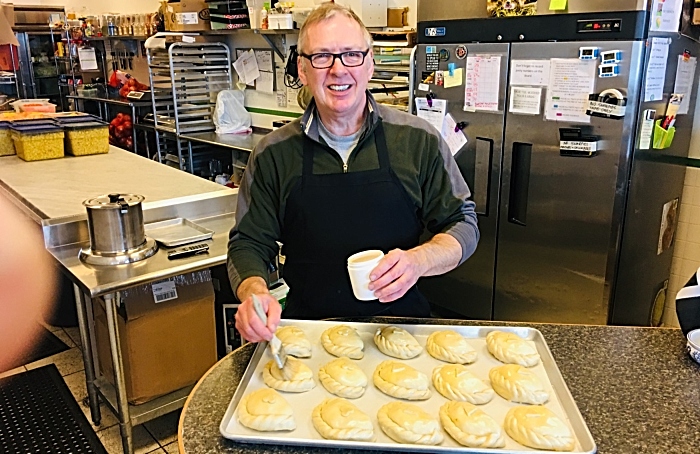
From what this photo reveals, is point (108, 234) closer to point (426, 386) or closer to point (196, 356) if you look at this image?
point (196, 356)

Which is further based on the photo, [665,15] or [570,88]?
[570,88]

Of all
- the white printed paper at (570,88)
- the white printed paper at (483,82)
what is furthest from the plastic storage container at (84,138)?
the white printed paper at (570,88)

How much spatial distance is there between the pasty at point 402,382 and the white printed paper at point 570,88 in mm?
1758

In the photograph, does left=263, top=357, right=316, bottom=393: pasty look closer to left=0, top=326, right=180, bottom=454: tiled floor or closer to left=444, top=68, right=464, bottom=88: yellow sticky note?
left=0, top=326, right=180, bottom=454: tiled floor

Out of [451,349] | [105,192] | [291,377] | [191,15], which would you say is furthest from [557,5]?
[191,15]

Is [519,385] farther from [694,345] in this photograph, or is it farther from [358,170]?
[358,170]

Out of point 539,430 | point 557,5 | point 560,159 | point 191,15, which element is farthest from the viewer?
point 191,15

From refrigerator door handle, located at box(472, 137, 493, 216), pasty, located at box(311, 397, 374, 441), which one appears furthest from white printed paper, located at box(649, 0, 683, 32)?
pasty, located at box(311, 397, 374, 441)

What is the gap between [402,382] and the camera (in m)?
1.19

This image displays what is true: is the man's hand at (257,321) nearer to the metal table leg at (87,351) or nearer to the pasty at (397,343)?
the pasty at (397,343)

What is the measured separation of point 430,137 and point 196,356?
1.43 metres

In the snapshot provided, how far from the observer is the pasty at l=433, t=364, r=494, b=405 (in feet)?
3.80

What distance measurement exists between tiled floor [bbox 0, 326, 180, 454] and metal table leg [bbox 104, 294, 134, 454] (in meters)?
0.21

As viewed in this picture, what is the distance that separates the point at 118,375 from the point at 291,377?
127cm
